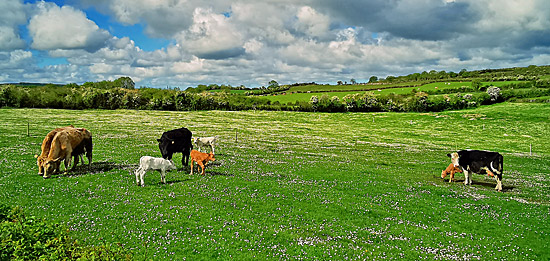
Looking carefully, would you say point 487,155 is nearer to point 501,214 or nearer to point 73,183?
point 501,214

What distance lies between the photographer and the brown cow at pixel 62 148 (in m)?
18.6

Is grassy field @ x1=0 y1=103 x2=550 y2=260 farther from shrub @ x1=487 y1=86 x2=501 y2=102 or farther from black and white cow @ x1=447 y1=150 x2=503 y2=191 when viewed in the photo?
shrub @ x1=487 y1=86 x2=501 y2=102

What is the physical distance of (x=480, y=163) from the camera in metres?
21.8

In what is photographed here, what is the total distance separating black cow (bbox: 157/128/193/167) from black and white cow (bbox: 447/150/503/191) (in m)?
22.0

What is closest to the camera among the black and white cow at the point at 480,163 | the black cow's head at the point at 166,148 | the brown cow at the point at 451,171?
the black and white cow at the point at 480,163

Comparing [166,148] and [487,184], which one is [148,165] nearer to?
[166,148]

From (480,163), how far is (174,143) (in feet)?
78.7

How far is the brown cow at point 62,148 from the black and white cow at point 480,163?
2870 cm

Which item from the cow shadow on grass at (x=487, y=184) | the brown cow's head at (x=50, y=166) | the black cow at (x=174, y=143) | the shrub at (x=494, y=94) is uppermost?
the shrub at (x=494, y=94)

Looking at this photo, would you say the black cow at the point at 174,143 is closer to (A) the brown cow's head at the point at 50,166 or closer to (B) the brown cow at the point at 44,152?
(A) the brown cow's head at the point at 50,166

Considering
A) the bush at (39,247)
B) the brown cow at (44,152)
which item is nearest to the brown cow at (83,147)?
the brown cow at (44,152)

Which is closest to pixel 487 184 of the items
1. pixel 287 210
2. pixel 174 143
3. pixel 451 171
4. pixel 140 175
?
pixel 451 171

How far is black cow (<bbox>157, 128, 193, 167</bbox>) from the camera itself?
22.7m

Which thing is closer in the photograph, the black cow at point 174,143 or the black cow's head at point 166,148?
the black cow's head at point 166,148
